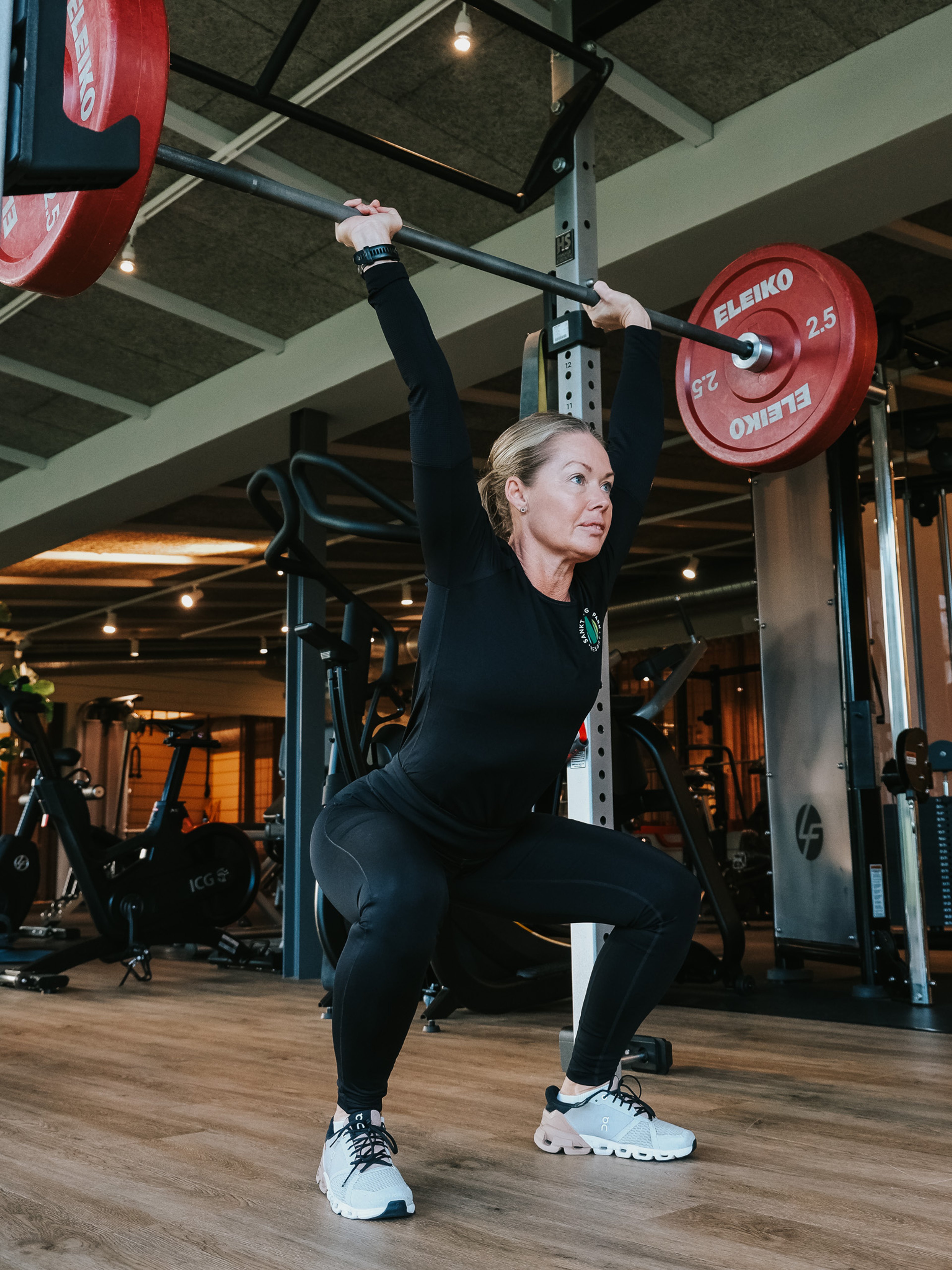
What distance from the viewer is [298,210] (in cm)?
206

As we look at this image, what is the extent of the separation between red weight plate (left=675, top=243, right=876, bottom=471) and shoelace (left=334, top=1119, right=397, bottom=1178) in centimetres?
154

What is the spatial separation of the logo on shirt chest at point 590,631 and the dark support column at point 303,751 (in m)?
3.02

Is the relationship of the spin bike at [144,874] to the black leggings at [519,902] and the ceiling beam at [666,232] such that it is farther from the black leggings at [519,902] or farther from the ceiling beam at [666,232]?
the black leggings at [519,902]

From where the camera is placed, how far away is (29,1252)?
4.17 feet

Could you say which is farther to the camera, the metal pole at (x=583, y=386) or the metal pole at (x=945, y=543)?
the metal pole at (x=945, y=543)

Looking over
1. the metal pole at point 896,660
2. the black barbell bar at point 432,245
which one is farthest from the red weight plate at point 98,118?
the metal pole at point 896,660

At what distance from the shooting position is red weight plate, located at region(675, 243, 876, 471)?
2.22 m

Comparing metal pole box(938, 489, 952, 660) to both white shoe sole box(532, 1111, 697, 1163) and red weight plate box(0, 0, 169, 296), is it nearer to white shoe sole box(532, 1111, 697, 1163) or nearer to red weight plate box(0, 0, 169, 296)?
white shoe sole box(532, 1111, 697, 1163)

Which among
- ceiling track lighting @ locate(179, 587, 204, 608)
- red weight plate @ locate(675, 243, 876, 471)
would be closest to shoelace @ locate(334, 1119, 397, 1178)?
red weight plate @ locate(675, 243, 876, 471)

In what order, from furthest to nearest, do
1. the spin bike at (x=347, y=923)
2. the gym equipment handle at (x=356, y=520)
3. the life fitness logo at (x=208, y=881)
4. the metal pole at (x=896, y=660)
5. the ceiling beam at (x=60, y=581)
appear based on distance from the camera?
1. the ceiling beam at (x=60, y=581)
2. the life fitness logo at (x=208, y=881)
3. the metal pole at (x=896, y=660)
4. the spin bike at (x=347, y=923)
5. the gym equipment handle at (x=356, y=520)

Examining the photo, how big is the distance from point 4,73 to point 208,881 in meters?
4.36

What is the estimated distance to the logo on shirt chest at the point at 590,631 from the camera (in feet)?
5.57

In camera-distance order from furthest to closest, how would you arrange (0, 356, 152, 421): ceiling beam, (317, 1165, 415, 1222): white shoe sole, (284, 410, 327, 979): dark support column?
(0, 356, 152, 421): ceiling beam, (284, 410, 327, 979): dark support column, (317, 1165, 415, 1222): white shoe sole

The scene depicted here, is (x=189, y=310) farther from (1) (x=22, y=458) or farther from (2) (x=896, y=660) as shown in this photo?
(2) (x=896, y=660)
